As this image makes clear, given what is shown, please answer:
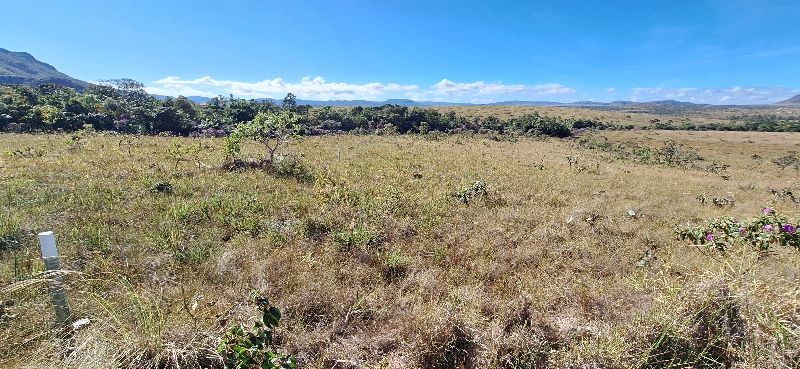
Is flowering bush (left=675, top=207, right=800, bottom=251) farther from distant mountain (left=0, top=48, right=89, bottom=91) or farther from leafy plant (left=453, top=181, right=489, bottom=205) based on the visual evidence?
distant mountain (left=0, top=48, right=89, bottom=91)

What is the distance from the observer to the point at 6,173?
945cm

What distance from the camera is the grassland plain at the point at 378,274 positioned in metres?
3.42

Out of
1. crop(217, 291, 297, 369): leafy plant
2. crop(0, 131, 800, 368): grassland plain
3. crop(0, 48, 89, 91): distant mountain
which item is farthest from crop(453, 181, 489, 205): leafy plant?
crop(0, 48, 89, 91): distant mountain

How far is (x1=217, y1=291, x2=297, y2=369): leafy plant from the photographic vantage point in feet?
9.25

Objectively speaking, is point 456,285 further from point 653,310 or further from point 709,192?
point 709,192

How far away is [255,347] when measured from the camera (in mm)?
3014

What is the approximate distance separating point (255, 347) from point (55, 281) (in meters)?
1.93

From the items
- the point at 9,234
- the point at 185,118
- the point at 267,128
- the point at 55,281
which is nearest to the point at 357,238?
the point at 55,281

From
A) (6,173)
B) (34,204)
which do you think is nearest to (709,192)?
(34,204)

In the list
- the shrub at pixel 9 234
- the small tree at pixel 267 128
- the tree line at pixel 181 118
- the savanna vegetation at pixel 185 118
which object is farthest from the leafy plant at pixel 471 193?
the tree line at pixel 181 118

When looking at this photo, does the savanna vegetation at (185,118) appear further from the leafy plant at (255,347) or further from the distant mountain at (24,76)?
the distant mountain at (24,76)

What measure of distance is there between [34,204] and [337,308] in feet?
22.2

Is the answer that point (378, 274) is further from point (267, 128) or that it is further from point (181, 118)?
point (181, 118)

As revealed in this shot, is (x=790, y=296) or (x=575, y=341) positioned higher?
(x=790, y=296)
